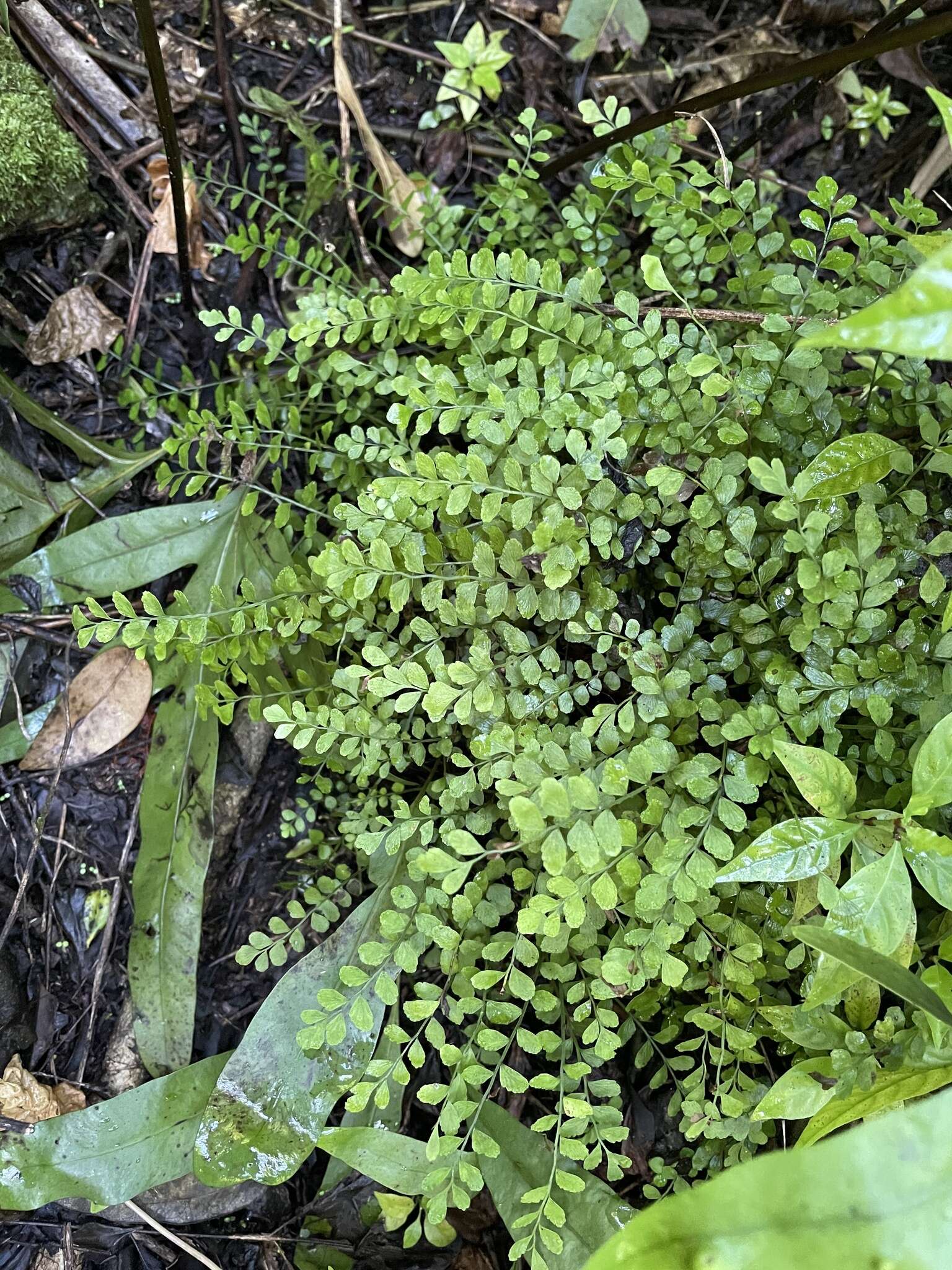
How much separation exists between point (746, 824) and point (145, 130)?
2.14m

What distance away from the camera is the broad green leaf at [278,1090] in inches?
60.2

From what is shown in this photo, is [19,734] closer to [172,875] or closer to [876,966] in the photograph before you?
[172,875]

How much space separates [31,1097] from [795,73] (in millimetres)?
2395

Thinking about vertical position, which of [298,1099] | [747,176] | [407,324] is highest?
[407,324]

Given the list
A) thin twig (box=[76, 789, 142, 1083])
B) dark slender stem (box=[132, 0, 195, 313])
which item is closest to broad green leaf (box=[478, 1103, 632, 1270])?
thin twig (box=[76, 789, 142, 1083])

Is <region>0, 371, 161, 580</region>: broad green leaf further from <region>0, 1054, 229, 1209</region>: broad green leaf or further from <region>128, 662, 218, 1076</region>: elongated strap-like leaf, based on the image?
<region>0, 1054, 229, 1209</region>: broad green leaf

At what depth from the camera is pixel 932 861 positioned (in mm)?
1079

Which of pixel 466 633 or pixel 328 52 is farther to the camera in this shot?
pixel 328 52

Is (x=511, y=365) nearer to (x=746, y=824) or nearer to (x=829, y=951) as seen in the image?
(x=746, y=824)

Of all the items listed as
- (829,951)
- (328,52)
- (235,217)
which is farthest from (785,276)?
(328,52)

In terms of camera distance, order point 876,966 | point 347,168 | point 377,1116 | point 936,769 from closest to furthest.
→ point 876,966 < point 936,769 < point 377,1116 < point 347,168

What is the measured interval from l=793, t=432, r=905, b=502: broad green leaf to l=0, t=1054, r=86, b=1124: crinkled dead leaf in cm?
181

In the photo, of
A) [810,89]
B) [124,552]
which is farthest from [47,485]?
[810,89]

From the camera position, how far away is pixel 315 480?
79.1 inches
